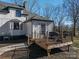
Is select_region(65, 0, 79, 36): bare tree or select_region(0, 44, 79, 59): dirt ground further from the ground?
select_region(65, 0, 79, 36): bare tree

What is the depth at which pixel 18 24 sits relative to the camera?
93.5 ft

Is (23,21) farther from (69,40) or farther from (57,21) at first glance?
(57,21)

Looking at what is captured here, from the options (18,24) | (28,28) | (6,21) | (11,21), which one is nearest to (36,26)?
(28,28)

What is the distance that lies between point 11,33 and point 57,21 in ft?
102

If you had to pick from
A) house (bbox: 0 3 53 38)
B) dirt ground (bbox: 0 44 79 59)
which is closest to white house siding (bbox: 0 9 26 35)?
house (bbox: 0 3 53 38)

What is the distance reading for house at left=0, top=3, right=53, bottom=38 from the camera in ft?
88.4

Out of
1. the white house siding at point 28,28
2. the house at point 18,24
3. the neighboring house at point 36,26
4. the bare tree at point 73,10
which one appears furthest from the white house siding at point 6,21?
the bare tree at point 73,10

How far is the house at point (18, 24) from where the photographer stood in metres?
27.0

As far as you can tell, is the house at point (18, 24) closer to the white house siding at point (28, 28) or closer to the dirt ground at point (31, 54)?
the white house siding at point (28, 28)

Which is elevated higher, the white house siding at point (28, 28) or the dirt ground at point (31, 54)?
the white house siding at point (28, 28)

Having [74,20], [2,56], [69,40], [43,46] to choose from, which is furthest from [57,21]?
[2,56]

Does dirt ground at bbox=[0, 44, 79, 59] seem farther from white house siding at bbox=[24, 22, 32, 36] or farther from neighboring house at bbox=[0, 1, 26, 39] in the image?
neighboring house at bbox=[0, 1, 26, 39]

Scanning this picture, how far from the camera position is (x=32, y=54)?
780 inches

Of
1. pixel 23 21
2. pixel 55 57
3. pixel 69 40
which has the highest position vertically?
pixel 23 21
